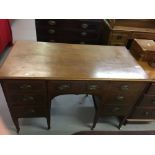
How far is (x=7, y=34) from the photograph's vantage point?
9.29 feet

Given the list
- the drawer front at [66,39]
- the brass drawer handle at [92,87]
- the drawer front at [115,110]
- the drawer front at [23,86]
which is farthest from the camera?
the drawer front at [66,39]

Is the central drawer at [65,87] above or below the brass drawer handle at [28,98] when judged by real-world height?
above

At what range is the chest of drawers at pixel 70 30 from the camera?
1.99 metres

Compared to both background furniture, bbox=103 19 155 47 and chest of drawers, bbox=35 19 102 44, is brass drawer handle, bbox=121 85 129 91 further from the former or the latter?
chest of drawers, bbox=35 19 102 44

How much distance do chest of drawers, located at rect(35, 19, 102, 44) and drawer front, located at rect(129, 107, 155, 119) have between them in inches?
42.7

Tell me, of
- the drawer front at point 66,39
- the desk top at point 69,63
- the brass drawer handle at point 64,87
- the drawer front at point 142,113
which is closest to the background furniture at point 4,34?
the drawer front at point 66,39

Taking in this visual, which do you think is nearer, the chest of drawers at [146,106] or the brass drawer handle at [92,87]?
the brass drawer handle at [92,87]

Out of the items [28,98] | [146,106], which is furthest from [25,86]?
[146,106]

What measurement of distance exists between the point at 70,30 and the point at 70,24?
0.08 meters

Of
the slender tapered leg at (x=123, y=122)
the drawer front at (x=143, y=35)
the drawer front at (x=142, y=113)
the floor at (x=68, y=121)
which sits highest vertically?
the drawer front at (x=143, y=35)

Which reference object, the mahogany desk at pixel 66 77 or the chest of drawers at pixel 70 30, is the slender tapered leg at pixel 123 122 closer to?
the mahogany desk at pixel 66 77

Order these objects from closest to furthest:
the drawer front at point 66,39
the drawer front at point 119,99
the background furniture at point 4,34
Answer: the drawer front at point 119,99, the drawer front at point 66,39, the background furniture at point 4,34

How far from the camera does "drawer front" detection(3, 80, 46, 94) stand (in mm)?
1174
